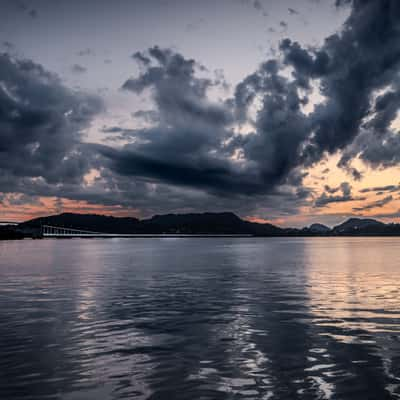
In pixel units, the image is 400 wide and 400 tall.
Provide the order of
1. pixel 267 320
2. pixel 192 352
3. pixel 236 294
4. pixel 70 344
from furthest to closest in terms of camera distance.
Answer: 1. pixel 236 294
2. pixel 267 320
3. pixel 70 344
4. pixel 192 352

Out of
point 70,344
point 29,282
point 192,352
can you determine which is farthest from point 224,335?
point 29,282

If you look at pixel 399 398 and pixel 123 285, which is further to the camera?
pixel 123 285

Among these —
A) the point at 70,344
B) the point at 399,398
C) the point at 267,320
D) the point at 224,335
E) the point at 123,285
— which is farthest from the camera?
the point at 123,285

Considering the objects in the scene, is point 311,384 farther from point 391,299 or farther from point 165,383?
point 391,299

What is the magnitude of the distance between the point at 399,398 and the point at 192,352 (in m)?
8.00

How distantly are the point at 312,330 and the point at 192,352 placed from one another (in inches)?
292

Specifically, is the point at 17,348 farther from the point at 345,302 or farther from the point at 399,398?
the point at 345,302

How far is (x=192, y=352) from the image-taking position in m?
Answer: 17.4

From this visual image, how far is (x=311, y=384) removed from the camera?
13.2m

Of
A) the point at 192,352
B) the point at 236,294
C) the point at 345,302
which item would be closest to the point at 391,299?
the point at 345,302

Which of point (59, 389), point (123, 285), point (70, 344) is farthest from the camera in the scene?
point (123, 285)

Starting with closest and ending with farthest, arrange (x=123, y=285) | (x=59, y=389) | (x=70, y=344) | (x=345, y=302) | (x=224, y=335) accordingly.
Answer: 1. (x=59, y=389)
2. (x=70, y=344)
3. (x=224, y=335)
4. (x=345, y=302)
5. (x=123, y=285)

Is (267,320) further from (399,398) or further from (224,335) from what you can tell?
(399,398)

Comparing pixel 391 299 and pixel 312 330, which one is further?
pixel 391 299
